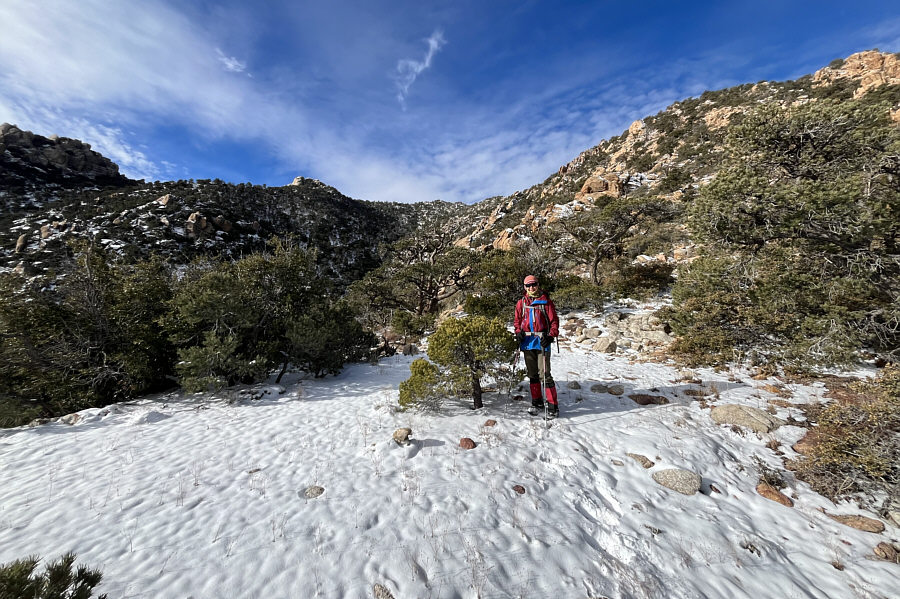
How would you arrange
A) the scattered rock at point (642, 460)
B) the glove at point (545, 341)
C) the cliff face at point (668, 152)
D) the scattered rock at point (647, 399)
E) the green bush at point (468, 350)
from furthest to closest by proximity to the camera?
1. the cliff face at point (668, 152)
2. the scattered rock at point (647, 399)
3. the green bush at point (468, 350)
4. the glove at point (545, 341)
5. the scattered rock at point (642, 460)

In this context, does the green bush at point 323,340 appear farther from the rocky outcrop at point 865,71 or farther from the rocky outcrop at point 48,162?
the rocky outcrop at point 48,162

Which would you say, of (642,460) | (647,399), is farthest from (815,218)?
(642,460)

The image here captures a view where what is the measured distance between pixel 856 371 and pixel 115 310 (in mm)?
18092

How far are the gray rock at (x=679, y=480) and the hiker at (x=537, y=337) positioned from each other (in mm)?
1812

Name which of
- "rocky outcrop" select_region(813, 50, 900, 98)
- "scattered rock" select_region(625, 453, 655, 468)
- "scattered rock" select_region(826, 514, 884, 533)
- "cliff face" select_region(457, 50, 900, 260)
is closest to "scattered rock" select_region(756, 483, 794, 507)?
"scattered rock" select_region(826, 514, 884, 533)

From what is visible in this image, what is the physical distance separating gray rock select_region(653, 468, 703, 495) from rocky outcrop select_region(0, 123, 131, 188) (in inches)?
2850

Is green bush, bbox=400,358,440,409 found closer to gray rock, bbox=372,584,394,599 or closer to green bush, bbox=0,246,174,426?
gray rock, bbox=372,584,394,599

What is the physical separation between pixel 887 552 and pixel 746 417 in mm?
2596

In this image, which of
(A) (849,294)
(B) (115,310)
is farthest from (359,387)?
(A) (849,294)

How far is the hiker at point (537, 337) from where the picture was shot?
5844 mm

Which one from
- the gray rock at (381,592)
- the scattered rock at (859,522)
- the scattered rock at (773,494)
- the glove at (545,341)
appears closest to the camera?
the gray rock at (381,592)

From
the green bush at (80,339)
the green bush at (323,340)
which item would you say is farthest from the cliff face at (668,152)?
the green bush at (80,339)

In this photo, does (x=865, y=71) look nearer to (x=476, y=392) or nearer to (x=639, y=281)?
(x=639, y=281)

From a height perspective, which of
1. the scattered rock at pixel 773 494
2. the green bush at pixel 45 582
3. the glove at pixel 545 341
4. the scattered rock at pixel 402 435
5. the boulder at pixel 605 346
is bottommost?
the scattered rock at pixel 773 494
